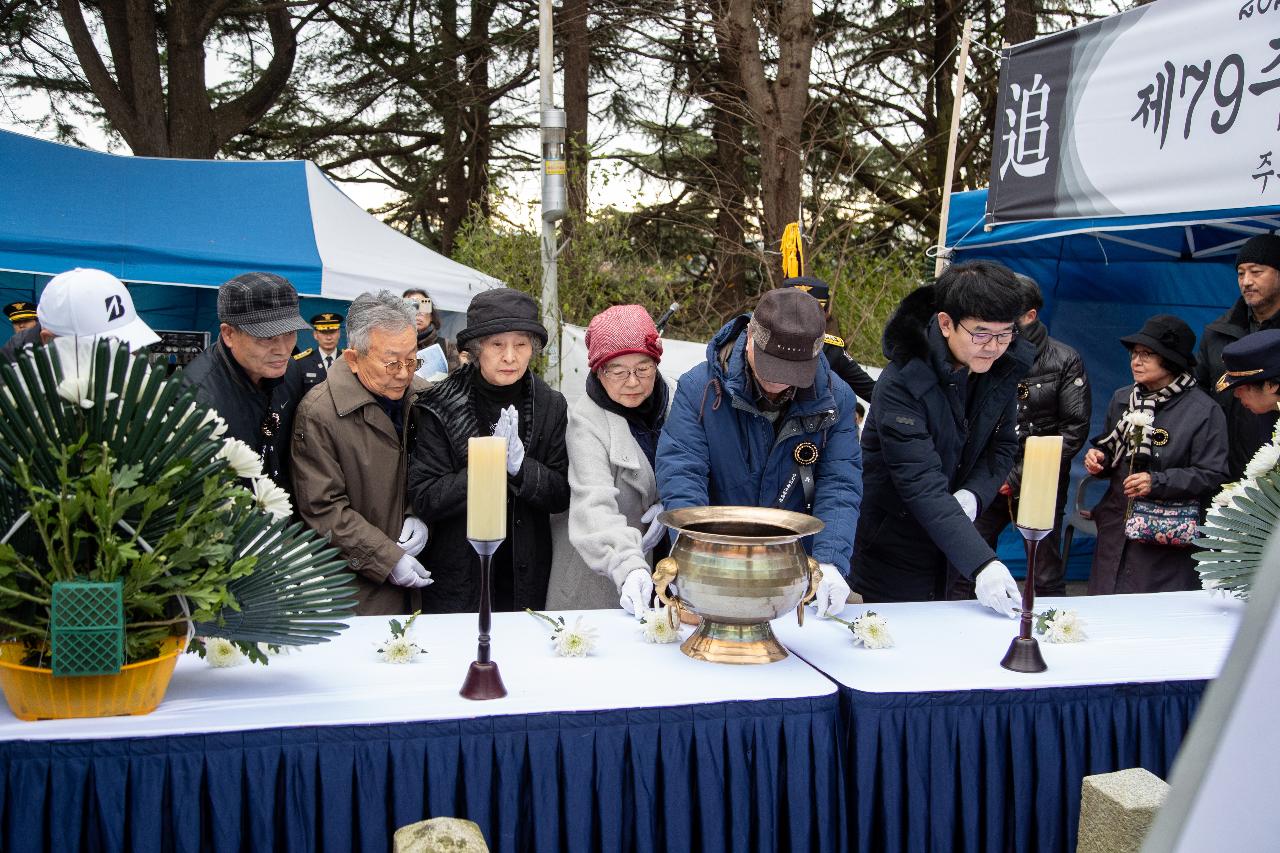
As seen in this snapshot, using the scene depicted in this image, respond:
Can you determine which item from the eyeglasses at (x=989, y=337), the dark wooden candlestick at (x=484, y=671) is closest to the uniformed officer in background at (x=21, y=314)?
the dark wooden candlestick at (x=484, y=671)

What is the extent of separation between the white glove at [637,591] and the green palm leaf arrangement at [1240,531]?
1314 millimetres

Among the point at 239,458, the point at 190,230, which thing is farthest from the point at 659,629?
the point at 190,230

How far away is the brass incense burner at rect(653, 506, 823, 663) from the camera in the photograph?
76.9 inches

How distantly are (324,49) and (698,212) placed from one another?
4.21 metres

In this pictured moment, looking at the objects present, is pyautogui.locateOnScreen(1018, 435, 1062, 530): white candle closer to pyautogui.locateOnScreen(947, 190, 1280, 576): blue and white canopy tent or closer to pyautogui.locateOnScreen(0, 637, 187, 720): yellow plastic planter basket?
pyautogui.locateOnScreen(0, 637, 187, 720): yellow plastic planter basket

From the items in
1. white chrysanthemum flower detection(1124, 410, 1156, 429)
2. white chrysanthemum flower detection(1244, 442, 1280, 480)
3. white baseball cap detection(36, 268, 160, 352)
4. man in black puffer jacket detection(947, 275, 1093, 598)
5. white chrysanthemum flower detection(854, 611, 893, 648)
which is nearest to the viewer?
white chrysanthemum flower detection(854, 611, 893, 648)

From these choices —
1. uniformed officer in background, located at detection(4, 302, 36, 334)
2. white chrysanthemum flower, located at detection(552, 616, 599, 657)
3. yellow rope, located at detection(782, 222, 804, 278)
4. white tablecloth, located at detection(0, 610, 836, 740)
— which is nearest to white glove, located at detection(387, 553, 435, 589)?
white tablecloth, located at detection(0, 610, 836, 740)

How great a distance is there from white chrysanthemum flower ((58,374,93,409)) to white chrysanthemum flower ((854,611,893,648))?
1.46 metres

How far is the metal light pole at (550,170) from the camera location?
6645 millimetres

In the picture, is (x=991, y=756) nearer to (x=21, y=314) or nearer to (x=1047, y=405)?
(x=1047, y=405)

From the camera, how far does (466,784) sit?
1764 millimetres

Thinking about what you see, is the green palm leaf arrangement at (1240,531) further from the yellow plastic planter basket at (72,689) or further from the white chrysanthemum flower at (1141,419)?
the yellow plastic planter basket at (72,689)

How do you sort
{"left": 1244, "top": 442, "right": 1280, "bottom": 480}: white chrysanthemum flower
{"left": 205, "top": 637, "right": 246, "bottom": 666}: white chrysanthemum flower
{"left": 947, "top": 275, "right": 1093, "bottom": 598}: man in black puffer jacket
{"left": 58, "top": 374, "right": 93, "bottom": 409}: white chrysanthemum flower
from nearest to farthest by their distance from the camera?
{"left": 58, "top": 374, "right": 93, "bottom": 409}: white chrysanthemum flower → {"left": 205, "top": 637, "right": 246, "bottom": 666}: white chrysanthemum flower → {"left": 1244, "top": 442, "right": 1280, "bottom": 480}: white chrysanthemum flower → {"left": 947, "top": 275, "right": 1093, "bottom": 598}: man in black puffer jacket

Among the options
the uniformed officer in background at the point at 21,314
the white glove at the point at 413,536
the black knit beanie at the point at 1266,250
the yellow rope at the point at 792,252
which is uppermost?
the yellow rope at the point at 792,252
